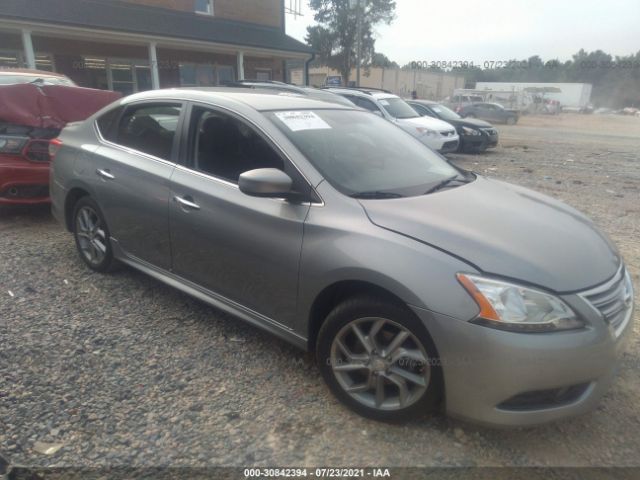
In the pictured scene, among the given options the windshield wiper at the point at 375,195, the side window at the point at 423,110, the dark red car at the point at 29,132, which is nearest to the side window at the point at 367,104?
the side window at the point at 423,110

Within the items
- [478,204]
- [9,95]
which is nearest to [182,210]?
[478,204]

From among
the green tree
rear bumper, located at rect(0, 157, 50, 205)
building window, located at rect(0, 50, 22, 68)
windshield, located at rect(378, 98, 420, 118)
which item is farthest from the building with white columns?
A: the green tree

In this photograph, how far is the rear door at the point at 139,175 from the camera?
3.32 meters

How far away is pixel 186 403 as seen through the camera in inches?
102

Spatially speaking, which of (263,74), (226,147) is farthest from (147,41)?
(226,147)

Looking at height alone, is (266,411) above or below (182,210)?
below

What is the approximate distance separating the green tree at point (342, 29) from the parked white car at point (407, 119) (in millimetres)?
32503

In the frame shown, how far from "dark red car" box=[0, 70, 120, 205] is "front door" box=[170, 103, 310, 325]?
2.87 m

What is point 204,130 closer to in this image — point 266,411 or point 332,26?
point 266,411

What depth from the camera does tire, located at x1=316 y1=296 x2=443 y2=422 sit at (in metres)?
2.22

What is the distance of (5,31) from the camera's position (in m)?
13.4

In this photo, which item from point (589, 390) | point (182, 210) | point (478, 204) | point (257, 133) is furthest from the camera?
point (182, 210)

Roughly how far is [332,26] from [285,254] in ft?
144

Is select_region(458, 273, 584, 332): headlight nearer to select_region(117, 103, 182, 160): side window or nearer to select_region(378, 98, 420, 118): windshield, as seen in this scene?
select_region(117, 103, 182, 160): side window
